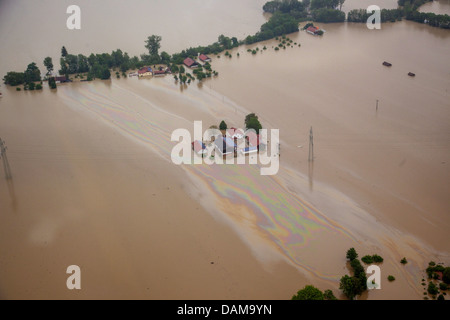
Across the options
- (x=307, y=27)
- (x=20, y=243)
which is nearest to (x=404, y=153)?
(x=20, y=243)

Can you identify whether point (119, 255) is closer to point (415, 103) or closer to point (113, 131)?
point (113, 131)

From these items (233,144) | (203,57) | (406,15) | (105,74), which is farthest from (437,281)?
(406,15)

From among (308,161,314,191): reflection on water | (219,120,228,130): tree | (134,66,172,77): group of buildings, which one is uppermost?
(134,66,172,77): group of buildings

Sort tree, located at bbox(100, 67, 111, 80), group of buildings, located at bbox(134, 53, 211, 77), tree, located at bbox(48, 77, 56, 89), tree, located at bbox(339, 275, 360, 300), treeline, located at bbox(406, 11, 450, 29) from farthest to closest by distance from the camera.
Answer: treeline, located at bbox(406, 11, 450, 29) → group of buildings, located at bbox(134, 53, 211, 77) → tree, located at bbox(100, 67, 111, 80) → tree, located at bbox(48, 77, 56, 89) → tree, located at bbox(339, 275, 360, 300)

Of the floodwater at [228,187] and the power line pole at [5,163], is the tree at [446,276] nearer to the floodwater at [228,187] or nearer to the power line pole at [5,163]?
the floodwater at [228,187]

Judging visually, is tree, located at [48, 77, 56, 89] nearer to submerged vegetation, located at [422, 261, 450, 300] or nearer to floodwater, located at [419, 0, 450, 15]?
submerged vegetation, located at [422, 261, 450, 300]

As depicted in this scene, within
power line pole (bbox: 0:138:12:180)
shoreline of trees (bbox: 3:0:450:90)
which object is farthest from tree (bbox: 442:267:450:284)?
shoreline of trees (bbox: 3:0:450:90)
